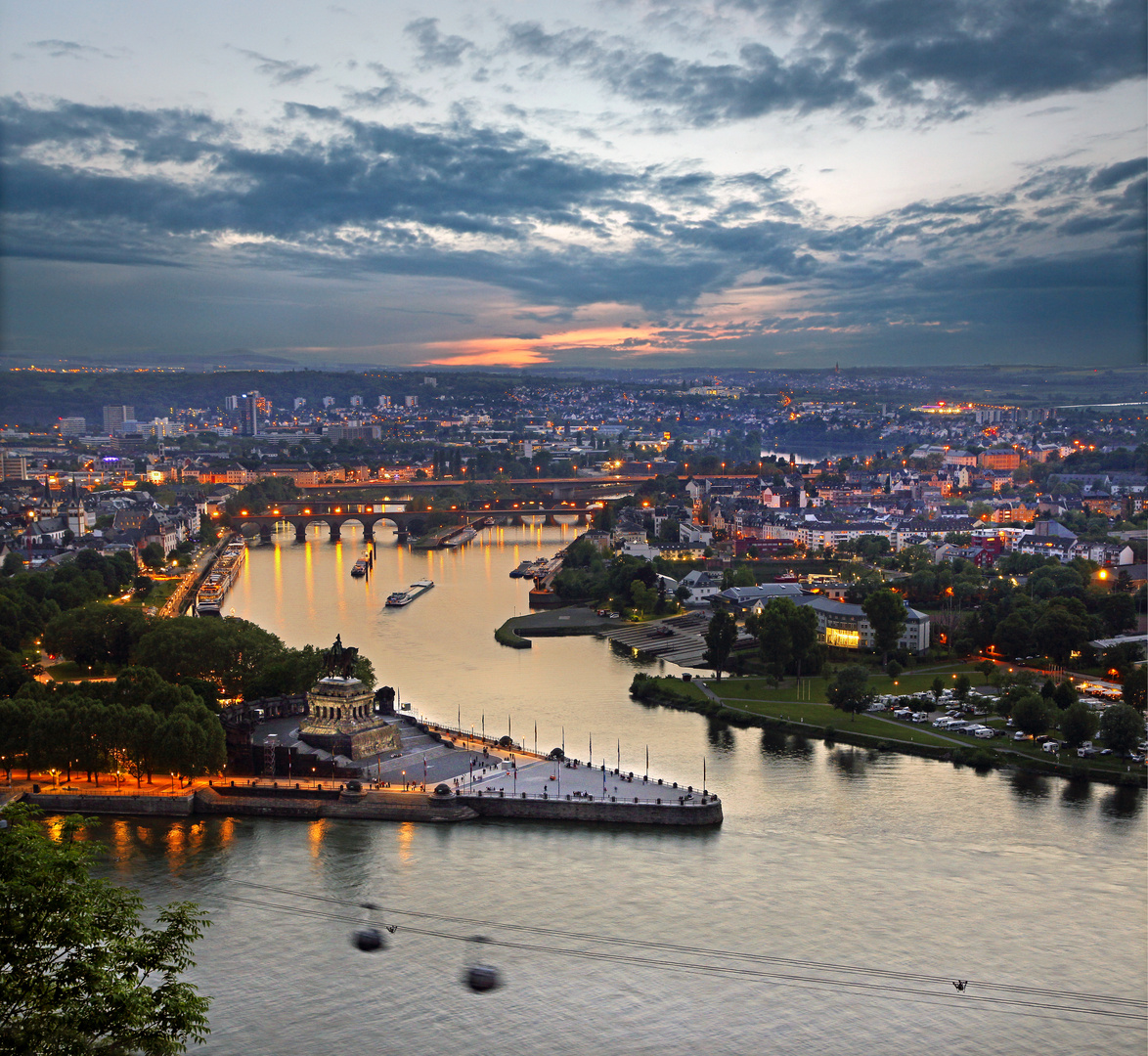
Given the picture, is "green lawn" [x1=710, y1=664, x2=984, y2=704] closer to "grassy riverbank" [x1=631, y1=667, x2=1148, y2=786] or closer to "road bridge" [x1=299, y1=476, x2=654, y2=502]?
"grassy riverbank" [x1=631, y1=667, x2=1148, y2=786]

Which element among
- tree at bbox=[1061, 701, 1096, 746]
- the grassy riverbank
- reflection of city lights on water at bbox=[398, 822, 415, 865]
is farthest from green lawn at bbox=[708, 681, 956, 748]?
reflection of city lights on water at bbox=[398, 822, 415, 865]

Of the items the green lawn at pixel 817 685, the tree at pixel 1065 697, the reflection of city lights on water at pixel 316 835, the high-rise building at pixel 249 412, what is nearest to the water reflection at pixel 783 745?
the green lawn at pixel 817 685

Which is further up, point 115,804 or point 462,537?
point 462,537

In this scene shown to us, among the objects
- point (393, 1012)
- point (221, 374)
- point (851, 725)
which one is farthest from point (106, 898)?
point (221, 374)

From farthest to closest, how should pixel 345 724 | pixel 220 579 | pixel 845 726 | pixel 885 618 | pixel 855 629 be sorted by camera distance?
pixel 220 579
pixel 855 629
pixel 885 618
pixel 845 726
pixel 345 724

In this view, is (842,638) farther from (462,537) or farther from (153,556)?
(462,537)

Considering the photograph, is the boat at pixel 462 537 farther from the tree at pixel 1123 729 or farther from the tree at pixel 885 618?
the tree at pixel 1123 729

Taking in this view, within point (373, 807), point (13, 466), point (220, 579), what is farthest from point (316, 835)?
point (13, 466)

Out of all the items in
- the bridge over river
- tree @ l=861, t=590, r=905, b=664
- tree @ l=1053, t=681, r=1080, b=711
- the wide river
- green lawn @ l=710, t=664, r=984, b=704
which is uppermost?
the bridge over river
